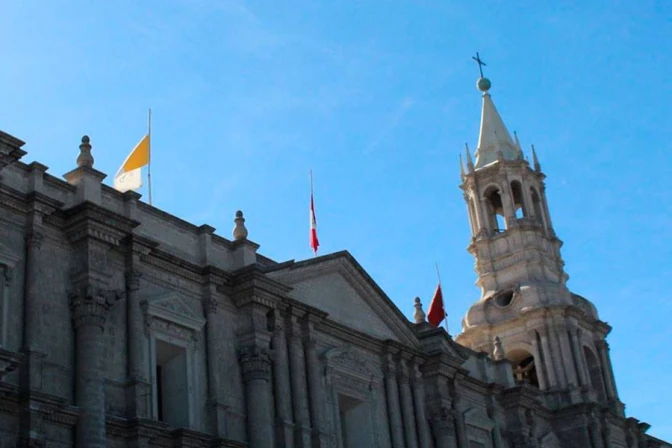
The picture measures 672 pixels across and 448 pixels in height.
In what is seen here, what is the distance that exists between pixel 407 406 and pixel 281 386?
5648mm

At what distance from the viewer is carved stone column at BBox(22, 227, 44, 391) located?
2122cm

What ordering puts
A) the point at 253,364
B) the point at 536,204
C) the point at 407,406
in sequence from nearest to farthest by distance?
the point at 253,364 → the point at 407,406 → the point at 536,204

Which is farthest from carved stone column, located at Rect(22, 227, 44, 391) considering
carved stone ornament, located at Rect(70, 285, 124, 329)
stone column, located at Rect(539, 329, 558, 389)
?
stone column, located at Rect(539, 329, 558, 389)

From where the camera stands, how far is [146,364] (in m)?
24.0

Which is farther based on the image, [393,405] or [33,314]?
[393,405]

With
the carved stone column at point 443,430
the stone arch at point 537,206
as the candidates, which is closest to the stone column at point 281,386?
the carved stone column at point 443,430

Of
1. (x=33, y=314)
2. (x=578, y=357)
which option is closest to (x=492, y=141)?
(x=578, y=357)

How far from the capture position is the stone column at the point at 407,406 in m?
30.9

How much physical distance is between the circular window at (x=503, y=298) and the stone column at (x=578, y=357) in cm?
294

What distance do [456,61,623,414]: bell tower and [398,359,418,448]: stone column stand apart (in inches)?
298

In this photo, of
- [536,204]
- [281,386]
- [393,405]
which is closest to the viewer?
[281,386]

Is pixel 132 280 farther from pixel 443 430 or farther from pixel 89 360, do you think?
pixel 443 430

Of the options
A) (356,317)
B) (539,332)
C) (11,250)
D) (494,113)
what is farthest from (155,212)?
(494,113)

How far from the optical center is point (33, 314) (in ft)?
72.0
